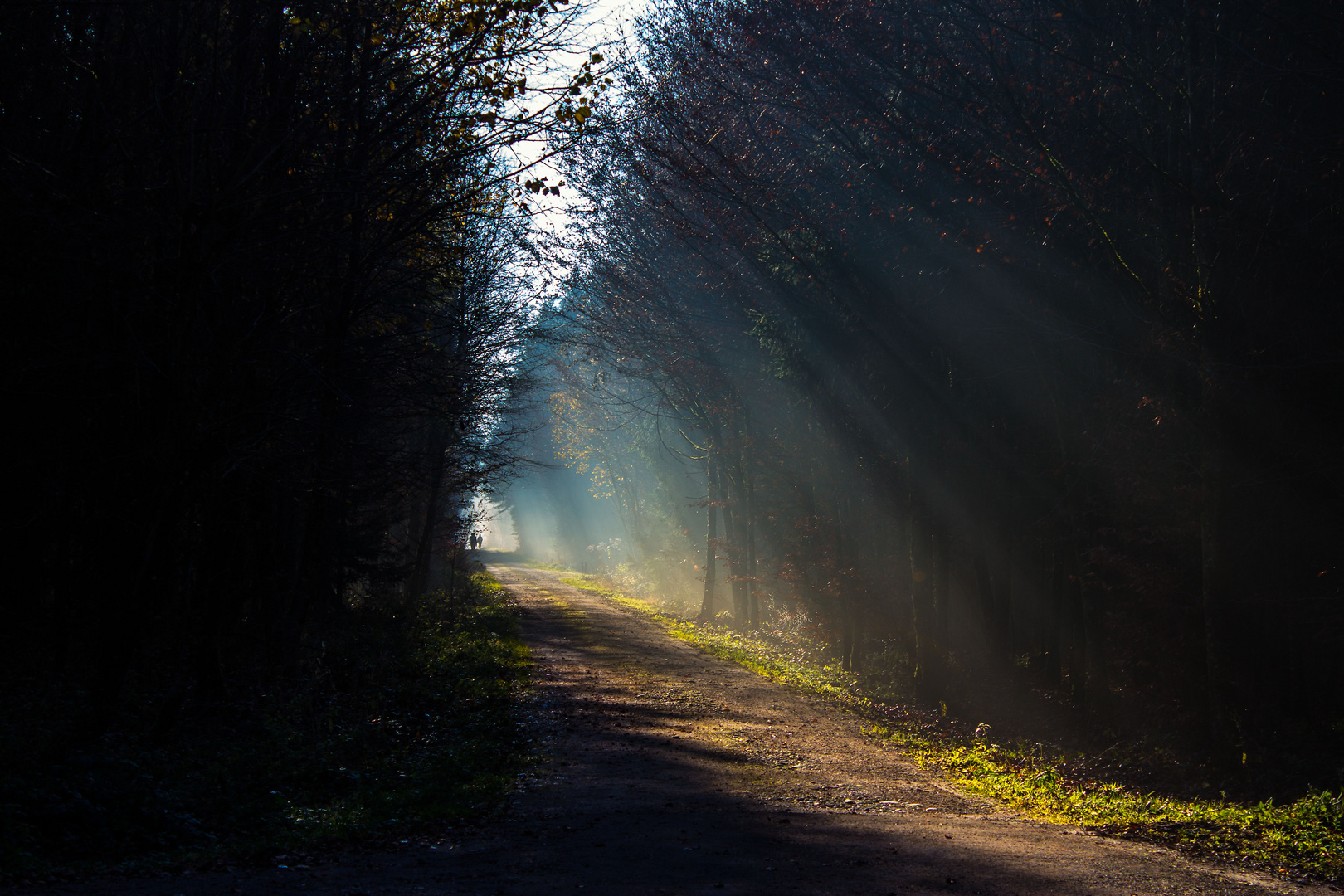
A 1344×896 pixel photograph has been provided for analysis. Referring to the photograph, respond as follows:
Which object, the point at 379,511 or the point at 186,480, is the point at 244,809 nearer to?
the point at 186,480

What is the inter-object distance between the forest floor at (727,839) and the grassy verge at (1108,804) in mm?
440

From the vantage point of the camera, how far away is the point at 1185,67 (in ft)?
33.4

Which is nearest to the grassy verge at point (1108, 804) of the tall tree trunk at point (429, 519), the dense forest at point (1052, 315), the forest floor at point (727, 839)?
the forest floor at point (727, 839)

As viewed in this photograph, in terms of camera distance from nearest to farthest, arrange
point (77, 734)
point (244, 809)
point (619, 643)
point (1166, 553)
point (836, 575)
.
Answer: point (244, 809), point (77, 734), point (1166, 553), point (836, 575), point (619, 643)

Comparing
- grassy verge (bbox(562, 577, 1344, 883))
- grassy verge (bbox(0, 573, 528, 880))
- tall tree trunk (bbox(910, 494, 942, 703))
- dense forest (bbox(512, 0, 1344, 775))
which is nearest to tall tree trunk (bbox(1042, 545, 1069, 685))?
dense forest (bbox(512, 0, 1344, 775))

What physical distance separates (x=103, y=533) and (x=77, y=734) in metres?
3.33

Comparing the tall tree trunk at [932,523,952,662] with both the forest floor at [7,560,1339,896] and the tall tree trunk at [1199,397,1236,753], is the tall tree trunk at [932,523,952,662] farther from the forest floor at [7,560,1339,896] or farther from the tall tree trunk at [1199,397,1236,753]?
the tall tree trunk at [1199,397,1236,753]

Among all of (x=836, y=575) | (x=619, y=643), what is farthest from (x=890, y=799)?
(x=619, y=643)

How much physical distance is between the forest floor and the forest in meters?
0.88

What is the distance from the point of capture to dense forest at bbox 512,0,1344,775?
33.6 ft

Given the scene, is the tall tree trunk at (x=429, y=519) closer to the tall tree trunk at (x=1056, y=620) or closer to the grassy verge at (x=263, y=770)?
the grassy verge at (x=263, y=770)

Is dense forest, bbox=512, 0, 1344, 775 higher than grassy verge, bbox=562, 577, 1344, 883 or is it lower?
higher

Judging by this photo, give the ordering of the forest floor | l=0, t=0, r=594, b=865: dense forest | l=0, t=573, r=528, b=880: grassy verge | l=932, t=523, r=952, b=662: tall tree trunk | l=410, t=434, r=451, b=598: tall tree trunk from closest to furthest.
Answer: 1. the forest floor
2. l=0, t=573, r=528, b=880: grassy verge
3. l=0, t=0, r=594, b=865: dense forest
4. l=932, t=523, r=952, b=662: tall tree trunk
5. l=410, t=434, r=451, b=598: tall tree trunk

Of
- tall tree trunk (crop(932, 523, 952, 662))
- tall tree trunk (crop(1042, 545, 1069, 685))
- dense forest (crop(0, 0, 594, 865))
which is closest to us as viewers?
dense forest (crop(0, 0, 594, 865))
